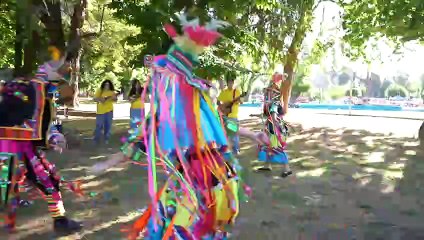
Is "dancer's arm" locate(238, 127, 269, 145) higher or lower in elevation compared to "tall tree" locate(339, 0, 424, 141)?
lower

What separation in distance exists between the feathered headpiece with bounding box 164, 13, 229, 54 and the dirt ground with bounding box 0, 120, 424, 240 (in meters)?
2.49

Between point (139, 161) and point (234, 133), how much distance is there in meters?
0.73

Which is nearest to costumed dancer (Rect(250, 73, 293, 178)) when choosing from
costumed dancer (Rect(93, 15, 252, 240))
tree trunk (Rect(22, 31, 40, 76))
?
costumed dancer (Rect(93, 15, 252, 240))

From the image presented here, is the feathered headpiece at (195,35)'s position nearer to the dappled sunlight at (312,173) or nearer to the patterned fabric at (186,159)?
the patterned fabric at (186,159)

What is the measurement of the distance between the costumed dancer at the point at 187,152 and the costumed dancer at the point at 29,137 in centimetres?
171

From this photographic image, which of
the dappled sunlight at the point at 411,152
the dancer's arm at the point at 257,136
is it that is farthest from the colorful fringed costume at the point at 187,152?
the dappled sunlight at the point at 411,152

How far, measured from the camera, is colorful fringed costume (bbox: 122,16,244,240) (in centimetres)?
324

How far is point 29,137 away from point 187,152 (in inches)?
84.7

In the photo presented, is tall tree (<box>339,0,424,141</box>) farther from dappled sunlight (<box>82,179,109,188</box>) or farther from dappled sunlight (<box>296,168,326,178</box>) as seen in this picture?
dappled sunlight (<box>82,179,109,188</box>)

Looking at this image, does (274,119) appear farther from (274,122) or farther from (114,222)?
(114,222)

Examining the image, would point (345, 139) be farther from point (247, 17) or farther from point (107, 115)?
point (107, 115)

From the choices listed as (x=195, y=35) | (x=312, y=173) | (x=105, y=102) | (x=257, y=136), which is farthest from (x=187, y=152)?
(x=105, y=102)

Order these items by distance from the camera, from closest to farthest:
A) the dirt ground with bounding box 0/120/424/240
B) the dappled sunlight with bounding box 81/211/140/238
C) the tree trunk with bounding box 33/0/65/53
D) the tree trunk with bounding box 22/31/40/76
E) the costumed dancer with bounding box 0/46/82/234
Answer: the costumed dancer with bounding box 0/46/82/234, the dappled sunlight with bounding box 81/211/140/238, the dirt ground with bounding box 0/120/424/240, the tree trunk with bounding box 33/0/65/53, the tree trunk with bounding box 22/31/40/76

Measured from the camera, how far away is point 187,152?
3.28 meters
